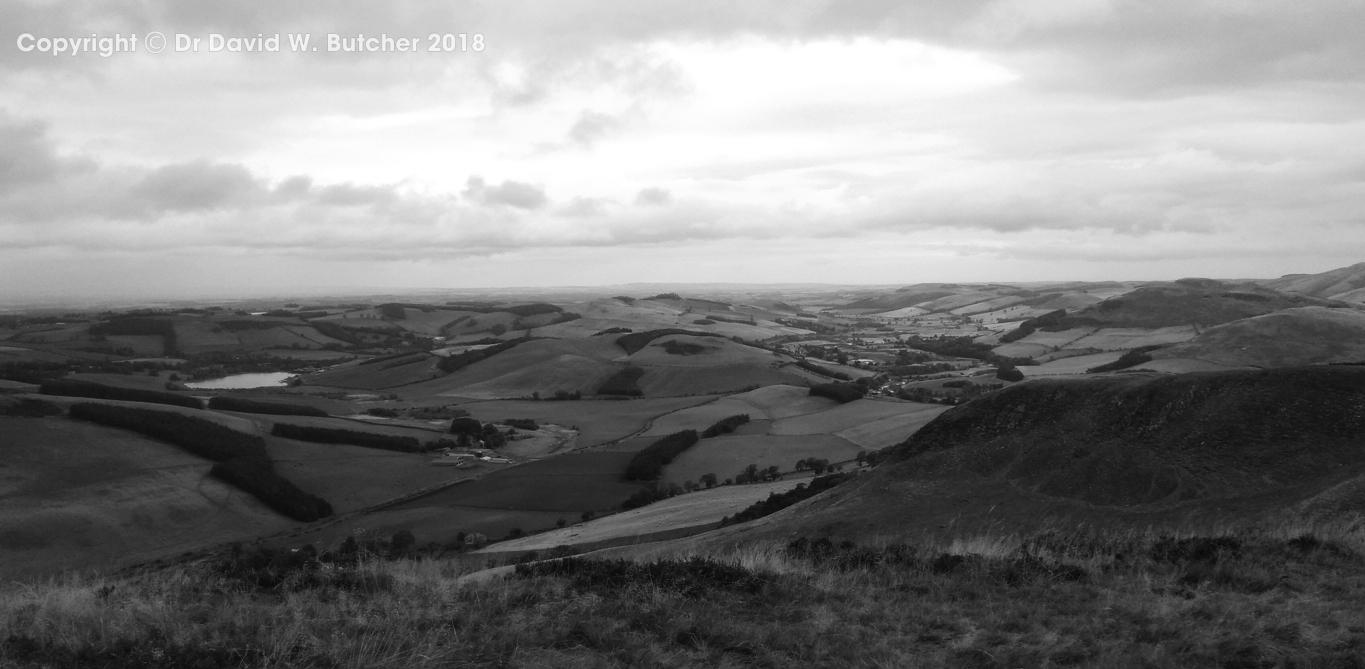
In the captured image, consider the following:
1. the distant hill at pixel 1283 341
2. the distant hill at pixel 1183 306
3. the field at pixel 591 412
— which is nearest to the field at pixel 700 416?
the field at pixel 591 412

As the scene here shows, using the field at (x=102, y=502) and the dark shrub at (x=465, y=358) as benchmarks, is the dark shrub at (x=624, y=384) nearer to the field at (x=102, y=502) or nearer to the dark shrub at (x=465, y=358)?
the dark shrub at (x=465, y=358)

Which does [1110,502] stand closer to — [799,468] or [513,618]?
[513,618]

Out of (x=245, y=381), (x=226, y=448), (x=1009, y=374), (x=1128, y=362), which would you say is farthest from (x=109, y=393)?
(x=1128, y=362)

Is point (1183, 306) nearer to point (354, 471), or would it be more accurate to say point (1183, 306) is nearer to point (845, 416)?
point (845, 416)

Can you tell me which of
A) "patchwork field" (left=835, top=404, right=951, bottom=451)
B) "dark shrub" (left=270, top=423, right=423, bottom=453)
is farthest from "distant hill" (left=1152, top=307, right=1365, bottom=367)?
"dark shrub" (left=270, top=423, right=423, bottom=453)

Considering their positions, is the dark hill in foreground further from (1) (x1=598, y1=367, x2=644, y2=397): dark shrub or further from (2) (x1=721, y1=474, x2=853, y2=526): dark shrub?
(1) (x1=598, y1=367, x2=644, y2=397): dark shrub
